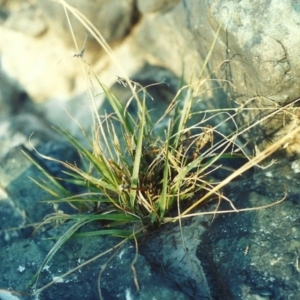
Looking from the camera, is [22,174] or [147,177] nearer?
[147,177]

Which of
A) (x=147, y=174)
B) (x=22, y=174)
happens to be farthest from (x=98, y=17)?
(x=147, y=174)

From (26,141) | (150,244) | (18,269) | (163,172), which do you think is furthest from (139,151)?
(26,141)

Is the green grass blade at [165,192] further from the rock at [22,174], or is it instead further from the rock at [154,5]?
the rock at [154,5]

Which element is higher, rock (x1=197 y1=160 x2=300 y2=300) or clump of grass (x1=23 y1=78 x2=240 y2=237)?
clump of grass (x1=23 y1=78 x2=240 y2=237)

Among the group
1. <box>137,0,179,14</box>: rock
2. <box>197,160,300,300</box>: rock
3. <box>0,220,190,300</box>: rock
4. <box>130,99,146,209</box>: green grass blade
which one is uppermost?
<box>137,0,179,14</box>: rock

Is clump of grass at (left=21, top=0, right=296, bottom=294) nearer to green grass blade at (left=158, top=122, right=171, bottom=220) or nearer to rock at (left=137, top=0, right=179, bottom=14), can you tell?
green grass blade at (left=158, top=122, right=171, bottom=220)

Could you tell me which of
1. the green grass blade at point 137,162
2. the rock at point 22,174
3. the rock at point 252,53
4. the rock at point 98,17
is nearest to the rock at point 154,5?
the rock at point 98,17

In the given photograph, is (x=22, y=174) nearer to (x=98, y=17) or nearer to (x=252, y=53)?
(x=98, y=17)

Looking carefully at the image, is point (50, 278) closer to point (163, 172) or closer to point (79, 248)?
point (79, 248)

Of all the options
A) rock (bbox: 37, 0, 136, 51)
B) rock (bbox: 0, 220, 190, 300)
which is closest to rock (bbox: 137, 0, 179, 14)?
rock (bbox: 37, 0, 136, 51)
